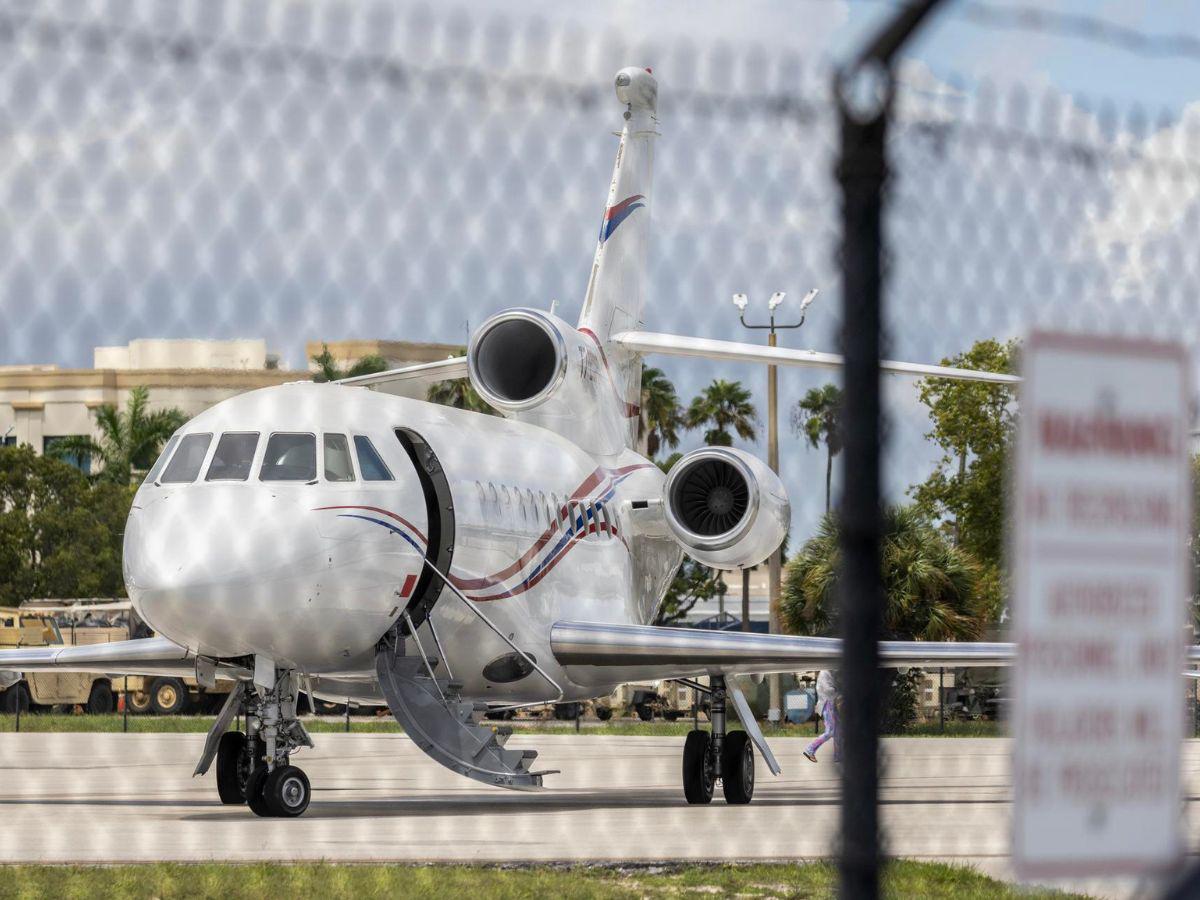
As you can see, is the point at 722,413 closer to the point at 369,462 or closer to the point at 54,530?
the point at 54,530

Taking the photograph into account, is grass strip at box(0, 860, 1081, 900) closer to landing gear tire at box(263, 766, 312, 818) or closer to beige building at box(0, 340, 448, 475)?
beige building at box(0, 340, 448, 475)

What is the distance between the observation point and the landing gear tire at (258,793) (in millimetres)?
12820

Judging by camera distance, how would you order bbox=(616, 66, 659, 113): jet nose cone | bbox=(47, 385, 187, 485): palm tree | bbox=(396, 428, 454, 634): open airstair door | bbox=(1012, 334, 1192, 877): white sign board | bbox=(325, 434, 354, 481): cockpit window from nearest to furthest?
1. bbox=(1012, 334, 1192, 877): white sign board
2. bbox=(325, 434, 354, 481): cockpit window
3. bbox=(396, 428, 454, 634): open airstair door
4. bbox=(616, 66, 659, 113): jet nose cone
5. bbox=(47, 385, 187, 485): palm tree

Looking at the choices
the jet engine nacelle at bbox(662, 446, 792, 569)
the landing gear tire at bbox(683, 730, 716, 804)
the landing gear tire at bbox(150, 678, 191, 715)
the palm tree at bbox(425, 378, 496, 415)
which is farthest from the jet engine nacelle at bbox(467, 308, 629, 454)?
the landing gear tire at bbox(150, 678, 191, 715)

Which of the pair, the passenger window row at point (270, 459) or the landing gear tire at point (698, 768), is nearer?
the passenger window row at point (270, 459)

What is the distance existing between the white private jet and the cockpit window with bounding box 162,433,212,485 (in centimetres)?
2

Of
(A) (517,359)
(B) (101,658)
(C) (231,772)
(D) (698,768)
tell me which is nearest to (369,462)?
(C) (231,772)

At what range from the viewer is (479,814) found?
46.7 feet

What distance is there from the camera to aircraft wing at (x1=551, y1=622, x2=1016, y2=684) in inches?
600

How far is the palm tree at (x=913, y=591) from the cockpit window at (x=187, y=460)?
2368 centimetres

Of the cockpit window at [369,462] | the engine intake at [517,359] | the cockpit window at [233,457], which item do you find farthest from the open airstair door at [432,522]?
the engine intake at [517,359]

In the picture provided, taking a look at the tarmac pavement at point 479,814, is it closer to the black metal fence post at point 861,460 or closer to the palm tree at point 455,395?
the black metal fence post at point 861,460

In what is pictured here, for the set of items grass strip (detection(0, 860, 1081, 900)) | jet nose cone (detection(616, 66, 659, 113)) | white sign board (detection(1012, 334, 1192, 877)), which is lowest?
grass strip (detection(0, 860, 1081, 900))

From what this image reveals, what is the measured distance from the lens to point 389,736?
111 feet
